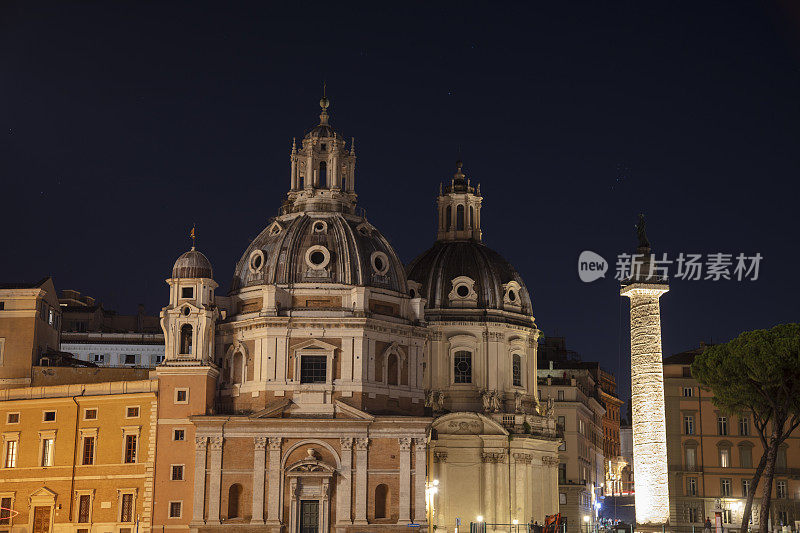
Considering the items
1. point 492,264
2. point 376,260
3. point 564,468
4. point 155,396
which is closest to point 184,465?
Result: point 155,396

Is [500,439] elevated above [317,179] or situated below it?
below

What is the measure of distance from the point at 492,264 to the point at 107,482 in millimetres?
33317

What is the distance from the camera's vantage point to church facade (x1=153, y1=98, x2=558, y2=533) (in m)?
71.9

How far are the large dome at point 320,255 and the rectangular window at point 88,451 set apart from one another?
13.1 meters

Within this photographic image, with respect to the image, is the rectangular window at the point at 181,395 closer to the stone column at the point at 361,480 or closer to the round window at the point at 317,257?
the stone column at the point at 361,480

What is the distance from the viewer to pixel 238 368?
3029 inches

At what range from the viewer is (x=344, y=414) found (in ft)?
240

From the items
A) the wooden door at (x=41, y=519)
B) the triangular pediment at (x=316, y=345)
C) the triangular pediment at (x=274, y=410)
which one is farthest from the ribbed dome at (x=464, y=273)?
the wooden door at (x=41, y=519)

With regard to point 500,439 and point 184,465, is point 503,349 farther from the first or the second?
point 184,465

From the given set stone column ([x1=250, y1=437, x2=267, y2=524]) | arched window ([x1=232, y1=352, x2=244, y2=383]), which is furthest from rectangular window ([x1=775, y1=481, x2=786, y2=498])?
arched window ([x1=232, y1=352, x2=244, y2=383])

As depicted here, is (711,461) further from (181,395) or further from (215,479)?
(181,395)

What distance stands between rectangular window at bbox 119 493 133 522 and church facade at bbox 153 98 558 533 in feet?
6.61

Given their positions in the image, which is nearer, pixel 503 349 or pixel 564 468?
pixel 503 349

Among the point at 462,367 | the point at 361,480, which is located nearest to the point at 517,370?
the point at 462,367
